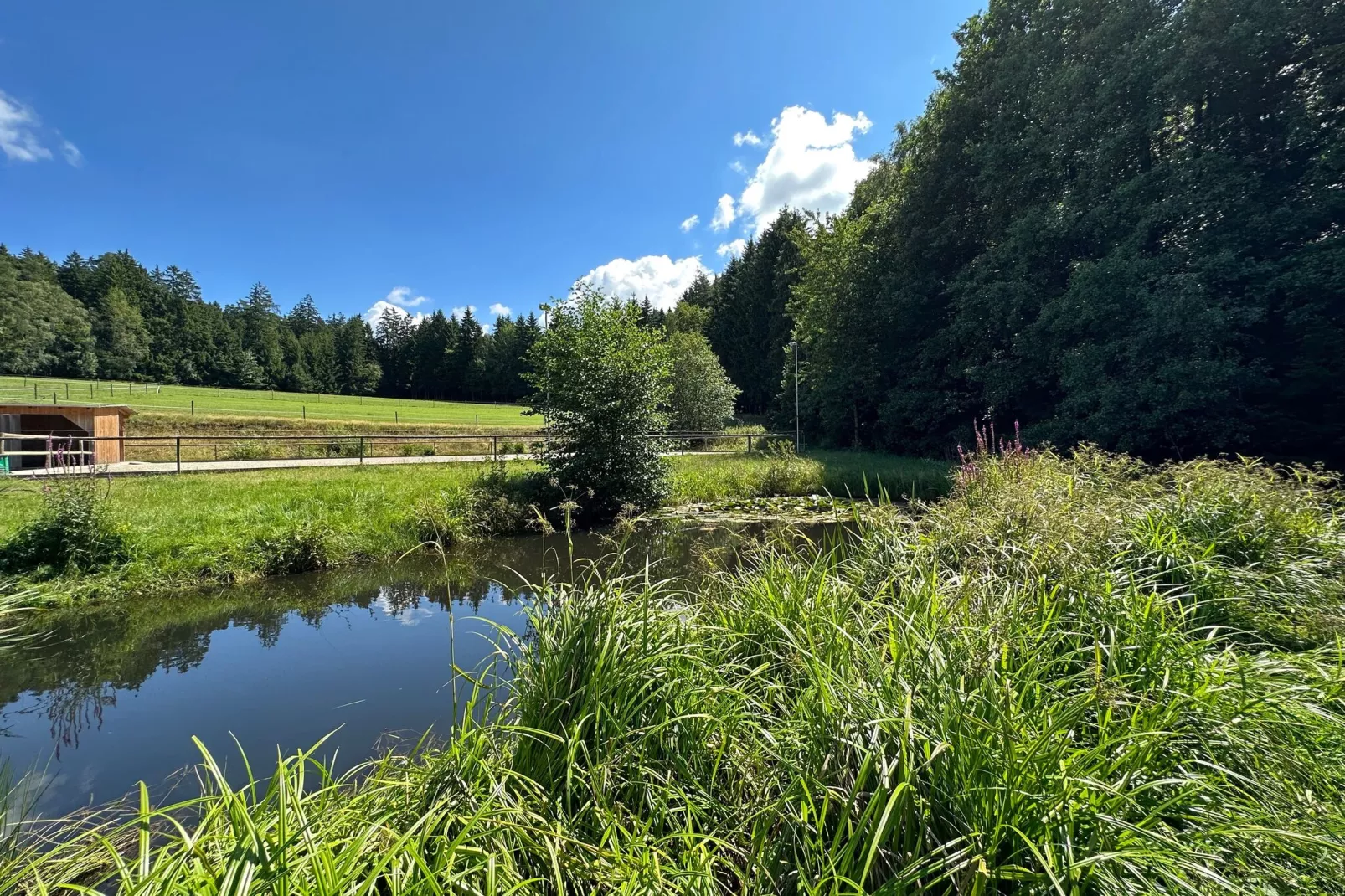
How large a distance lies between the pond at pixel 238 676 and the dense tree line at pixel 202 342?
172ft

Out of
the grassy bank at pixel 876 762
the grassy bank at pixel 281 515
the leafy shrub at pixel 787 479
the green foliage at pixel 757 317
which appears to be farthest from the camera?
the green foliage at pixel 757 317

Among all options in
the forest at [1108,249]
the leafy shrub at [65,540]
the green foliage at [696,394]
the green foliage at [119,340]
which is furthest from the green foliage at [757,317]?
the green foliage at [119,340]

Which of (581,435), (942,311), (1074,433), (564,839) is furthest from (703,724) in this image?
(942,311)

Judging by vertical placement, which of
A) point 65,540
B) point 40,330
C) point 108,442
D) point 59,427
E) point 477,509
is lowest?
point 477,509

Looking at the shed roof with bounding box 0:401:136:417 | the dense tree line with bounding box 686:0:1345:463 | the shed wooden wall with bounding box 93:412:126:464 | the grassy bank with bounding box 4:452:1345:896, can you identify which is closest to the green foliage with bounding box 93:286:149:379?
the shed wooden wall with bounding box 93:412:126:464

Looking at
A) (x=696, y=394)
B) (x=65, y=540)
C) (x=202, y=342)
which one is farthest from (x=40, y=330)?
(x=65, y=540)

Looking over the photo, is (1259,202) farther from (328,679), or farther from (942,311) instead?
(328,679)

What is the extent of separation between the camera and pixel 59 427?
16.9m

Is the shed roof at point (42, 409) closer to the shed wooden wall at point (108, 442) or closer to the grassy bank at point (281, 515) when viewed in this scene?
the shed wooden wall at point (108, 442)

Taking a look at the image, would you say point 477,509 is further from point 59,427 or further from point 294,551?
point 59,427

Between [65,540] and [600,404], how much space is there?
8923 mm

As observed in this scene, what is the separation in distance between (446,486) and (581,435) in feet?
10.8

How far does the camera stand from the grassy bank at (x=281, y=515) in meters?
7.98

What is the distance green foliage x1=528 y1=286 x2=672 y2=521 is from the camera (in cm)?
1299
